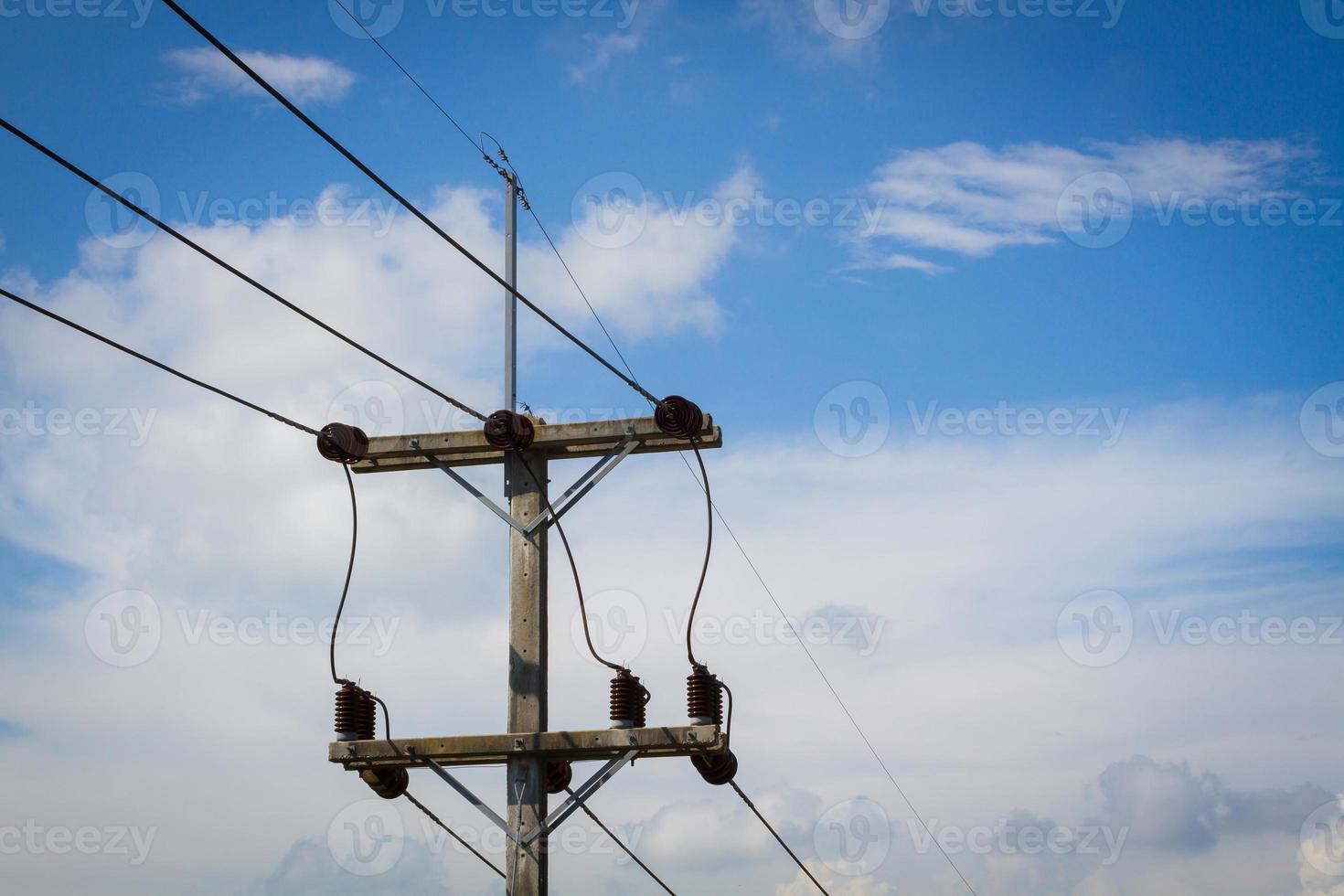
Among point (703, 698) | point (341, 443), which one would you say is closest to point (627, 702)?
point (703, 698)

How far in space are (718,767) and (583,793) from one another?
120cm

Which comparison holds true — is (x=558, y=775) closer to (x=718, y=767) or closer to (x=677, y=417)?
(x=718, y=767)

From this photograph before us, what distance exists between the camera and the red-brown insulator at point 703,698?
1195 cm

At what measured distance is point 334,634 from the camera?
12602 millimetres

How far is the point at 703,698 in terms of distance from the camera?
11992 mm

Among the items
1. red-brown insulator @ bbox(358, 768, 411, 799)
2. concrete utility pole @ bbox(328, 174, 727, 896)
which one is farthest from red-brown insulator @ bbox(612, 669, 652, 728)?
red-brown insulator @ bbox(358, 768, 411, 799)

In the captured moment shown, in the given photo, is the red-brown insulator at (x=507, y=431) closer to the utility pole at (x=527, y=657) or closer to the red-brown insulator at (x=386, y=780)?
the utility pole at (x=527, y=657)

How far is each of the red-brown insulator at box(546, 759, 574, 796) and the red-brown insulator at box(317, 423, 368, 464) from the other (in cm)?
314

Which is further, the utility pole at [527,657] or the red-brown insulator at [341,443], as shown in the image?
the red-brown insulator at [341,443]

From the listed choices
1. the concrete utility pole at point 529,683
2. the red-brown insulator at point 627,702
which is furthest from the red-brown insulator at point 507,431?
the red-brown insulator at point 627,702

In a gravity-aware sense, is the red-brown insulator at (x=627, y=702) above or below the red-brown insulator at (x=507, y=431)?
below

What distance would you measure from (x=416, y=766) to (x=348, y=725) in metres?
0.67

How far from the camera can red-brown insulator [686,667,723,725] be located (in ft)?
39.2

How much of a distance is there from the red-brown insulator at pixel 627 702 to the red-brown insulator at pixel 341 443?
302 cm
